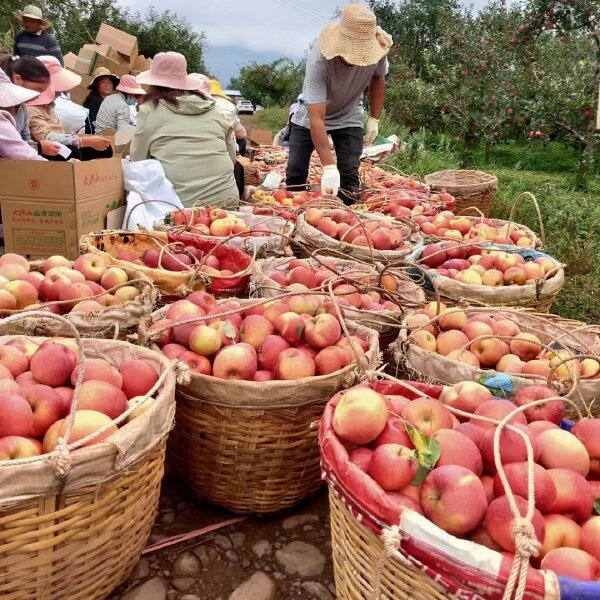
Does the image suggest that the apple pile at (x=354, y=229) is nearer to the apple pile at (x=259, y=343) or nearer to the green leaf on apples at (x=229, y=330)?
the apple pile at (x=259, y=343)

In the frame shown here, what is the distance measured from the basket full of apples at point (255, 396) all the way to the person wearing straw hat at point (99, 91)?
6938 millimetres

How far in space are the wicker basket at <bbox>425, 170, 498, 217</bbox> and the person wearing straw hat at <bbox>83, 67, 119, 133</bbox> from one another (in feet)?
15.2

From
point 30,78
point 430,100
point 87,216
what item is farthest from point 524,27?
point 87,216

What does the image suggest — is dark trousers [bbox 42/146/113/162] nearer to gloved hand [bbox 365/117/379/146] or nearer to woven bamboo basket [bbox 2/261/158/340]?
gloved hand [bbox 365/117/379/146]

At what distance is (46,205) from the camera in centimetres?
354

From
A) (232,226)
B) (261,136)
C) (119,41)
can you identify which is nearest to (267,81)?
(119,41)

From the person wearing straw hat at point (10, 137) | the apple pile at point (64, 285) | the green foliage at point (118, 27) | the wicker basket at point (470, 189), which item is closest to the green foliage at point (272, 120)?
the green foliage at point (118, 27)

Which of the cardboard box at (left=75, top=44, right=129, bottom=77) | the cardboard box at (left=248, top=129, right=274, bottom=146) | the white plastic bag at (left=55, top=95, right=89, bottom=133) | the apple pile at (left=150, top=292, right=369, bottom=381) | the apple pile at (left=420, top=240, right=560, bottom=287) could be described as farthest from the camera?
the cardboard box at (left=75, top=44, right=129, bottom=77)

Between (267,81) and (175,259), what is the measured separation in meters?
35.9

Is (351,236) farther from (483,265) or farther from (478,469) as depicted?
(478,469)

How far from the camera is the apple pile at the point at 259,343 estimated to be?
6.33 feet

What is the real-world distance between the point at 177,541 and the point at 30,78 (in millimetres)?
4226

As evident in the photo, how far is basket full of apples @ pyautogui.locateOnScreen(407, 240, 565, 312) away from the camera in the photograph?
3.05 metres

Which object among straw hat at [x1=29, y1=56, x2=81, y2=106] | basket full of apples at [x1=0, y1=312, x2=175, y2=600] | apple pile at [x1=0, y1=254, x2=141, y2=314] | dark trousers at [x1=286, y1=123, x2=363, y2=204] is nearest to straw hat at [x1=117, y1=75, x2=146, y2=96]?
straw hat at [x1=29, y1=56, x2=81, y2=106]
